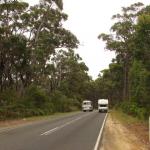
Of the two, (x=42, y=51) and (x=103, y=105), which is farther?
(x=103, y=105)

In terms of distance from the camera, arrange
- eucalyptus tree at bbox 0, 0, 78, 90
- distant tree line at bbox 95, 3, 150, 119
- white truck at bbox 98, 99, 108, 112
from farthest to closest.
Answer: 1. white truck at bbox 98, 99, 108, 112
2. eucalyptus tree at bbox 0, 0, 78, 90
3. distant tree line at bbox 95, 3, 150, 119

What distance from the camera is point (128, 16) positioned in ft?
221

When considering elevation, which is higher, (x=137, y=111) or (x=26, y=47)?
(x=26, y=47)

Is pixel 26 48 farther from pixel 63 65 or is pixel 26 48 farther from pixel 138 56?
pixel 63 65

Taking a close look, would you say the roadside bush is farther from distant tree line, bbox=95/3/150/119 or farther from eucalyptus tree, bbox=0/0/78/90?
eucalyptus tree, bbox=0/0/78/90

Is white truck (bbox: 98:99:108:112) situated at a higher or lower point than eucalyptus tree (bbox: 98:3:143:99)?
lower

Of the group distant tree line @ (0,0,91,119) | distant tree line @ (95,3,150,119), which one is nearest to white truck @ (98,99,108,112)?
distant tree line @ (95,3,150,119)

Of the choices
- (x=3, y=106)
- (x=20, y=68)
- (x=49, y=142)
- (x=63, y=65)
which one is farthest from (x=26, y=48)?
(x=49, y=142)

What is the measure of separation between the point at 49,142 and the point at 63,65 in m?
65.0

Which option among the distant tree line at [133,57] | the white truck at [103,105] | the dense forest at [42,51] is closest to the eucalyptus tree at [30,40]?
the dense forest at [42,51]

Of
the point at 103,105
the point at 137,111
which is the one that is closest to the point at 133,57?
the point at 137,111

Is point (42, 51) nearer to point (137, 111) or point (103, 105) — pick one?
point (137, 111)

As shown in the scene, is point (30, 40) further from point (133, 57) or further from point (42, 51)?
point (133, 57)

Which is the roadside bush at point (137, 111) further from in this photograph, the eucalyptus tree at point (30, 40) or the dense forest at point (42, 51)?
the eucalyptus tree at point (30, 40)
